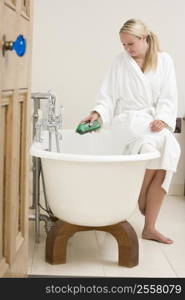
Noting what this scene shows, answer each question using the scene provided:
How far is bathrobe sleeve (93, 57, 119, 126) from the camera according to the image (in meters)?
3.10

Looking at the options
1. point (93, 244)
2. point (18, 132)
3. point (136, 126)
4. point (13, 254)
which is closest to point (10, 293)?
point (13, 254)

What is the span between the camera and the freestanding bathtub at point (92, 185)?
2311mm

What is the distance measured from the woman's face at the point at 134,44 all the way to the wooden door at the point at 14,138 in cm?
127

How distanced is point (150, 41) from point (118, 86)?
34cm

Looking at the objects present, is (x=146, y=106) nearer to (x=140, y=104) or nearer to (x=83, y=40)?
(x=140, y=104)

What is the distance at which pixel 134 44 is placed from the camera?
117 inches

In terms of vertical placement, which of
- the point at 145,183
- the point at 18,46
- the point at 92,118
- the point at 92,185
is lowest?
the point at 145,183

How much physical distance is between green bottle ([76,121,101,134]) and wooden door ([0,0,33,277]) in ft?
3.81

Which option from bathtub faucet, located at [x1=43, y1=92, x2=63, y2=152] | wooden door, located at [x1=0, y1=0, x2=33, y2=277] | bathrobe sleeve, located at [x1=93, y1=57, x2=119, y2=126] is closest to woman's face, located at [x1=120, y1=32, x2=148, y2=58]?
bathrobe sleeve, located at [x1=93, y1=57, x2=119, y2=126]

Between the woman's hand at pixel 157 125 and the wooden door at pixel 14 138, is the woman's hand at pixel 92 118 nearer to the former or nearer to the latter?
the woman's hand at pixel 157 125

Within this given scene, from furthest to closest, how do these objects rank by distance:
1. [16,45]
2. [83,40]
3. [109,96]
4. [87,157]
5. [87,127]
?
[83,40] < [109,96] < [87,127] < [87,157] < [16,45]

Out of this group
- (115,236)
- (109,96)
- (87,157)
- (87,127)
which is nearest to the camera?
(87,157)

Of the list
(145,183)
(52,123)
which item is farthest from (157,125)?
(52,123)

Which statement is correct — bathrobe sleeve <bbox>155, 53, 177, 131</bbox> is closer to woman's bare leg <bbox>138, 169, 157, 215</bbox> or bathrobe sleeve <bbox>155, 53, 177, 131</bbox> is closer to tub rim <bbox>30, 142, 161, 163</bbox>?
woman's bare leg <bbox>138, 169, 157, 215</bbox>
